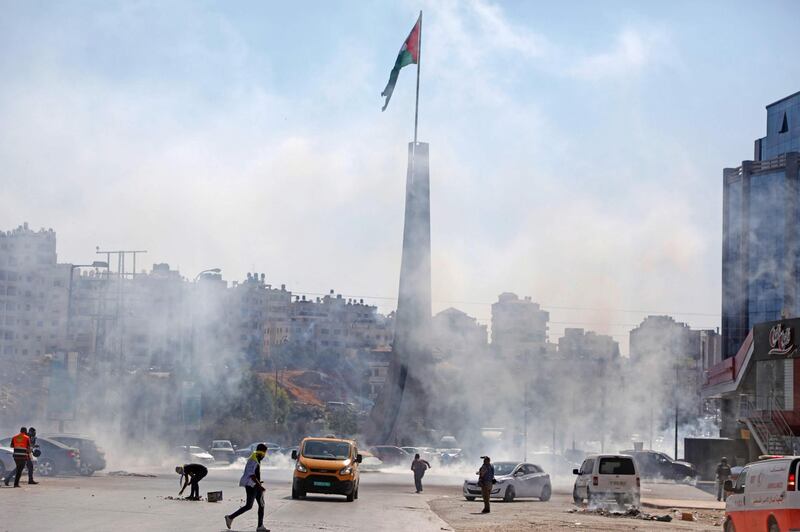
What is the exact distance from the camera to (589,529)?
23078 mm

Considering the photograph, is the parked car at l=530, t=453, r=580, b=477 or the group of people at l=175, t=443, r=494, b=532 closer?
the group of people at l=175, t=443, r=494, b=532

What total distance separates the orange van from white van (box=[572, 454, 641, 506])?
6.81 m

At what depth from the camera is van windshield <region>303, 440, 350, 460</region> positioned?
29.8 metres

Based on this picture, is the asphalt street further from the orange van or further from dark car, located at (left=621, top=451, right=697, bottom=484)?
dark car, located at (left=621, top=451, right=697, bottom=484)

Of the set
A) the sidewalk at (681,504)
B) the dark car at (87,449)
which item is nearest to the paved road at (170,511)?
the sidewalk at (681,504)

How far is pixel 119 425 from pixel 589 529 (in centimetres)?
5953

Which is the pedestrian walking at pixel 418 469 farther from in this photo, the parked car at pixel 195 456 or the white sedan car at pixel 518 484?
the parked car at pixel 195 456

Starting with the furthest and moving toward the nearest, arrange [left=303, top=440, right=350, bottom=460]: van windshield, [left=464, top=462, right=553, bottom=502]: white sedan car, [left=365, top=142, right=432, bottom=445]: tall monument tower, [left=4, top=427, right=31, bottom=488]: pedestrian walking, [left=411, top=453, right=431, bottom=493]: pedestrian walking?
[left=365, top=142, right=432, bottom=445]: tall monument tower, [left=411, top=453, right=431, bottom=493]: pedestrian walking, [left=464, top=462, right=553, bottom=502]: white sedan car, [left=303, top=440, right=350, bottom=460]: van windshield, [left=4, top=427, right=31, bottom=488]: pedestrian walking

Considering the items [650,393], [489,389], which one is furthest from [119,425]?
[650,393]

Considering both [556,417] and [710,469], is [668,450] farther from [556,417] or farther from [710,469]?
[710,469]

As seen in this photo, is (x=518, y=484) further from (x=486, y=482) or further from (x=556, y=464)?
(x=556, y=464)

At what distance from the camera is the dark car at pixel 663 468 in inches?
2347

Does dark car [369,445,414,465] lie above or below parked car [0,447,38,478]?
below

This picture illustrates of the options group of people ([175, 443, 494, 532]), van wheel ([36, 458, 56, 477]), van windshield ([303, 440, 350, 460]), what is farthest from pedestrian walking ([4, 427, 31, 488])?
van wheel ([36, 458, 56, 477])
